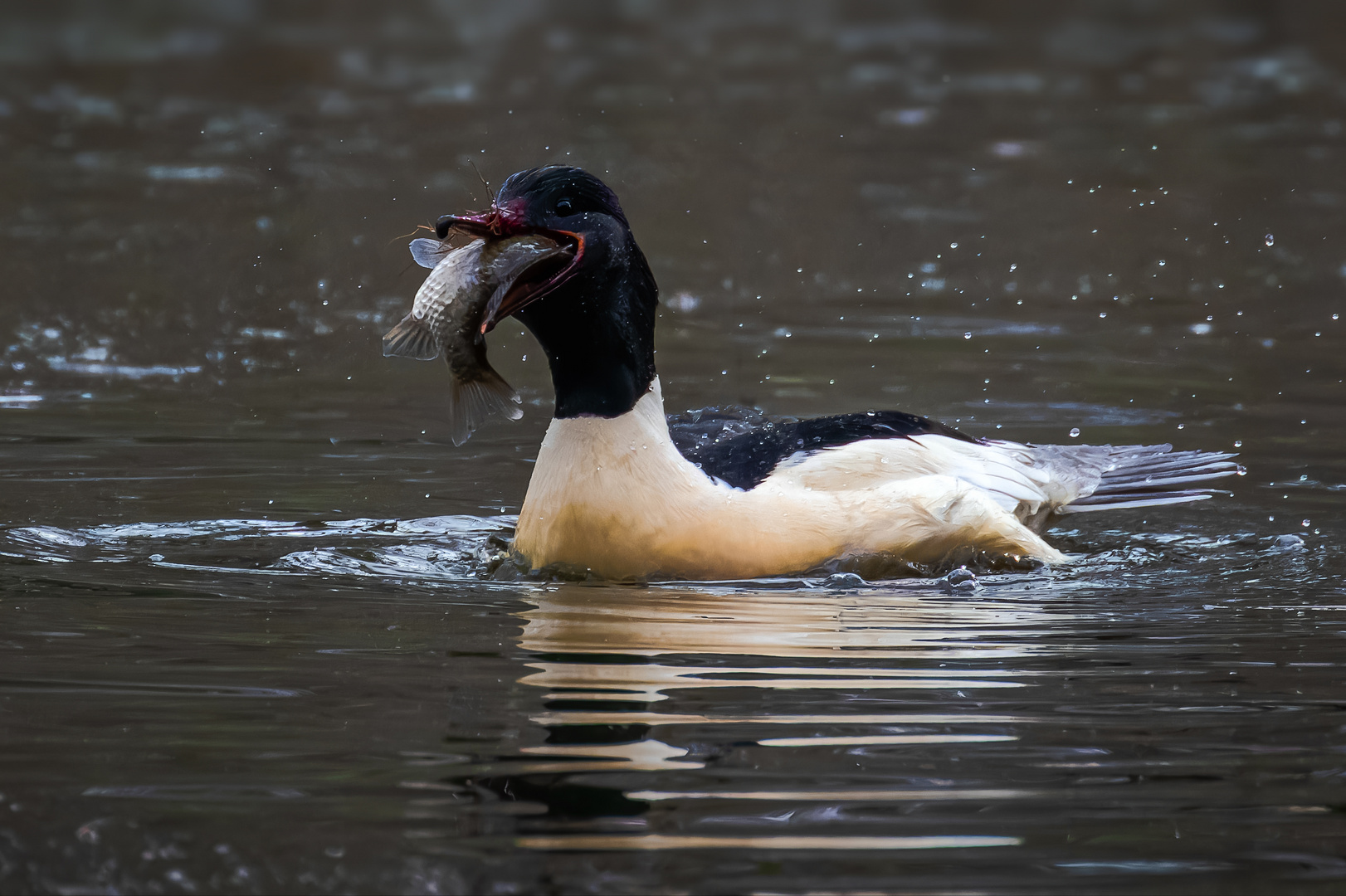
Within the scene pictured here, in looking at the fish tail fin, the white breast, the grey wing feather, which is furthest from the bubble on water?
the fish tail fin

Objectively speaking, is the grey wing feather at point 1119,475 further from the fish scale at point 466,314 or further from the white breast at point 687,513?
the fish scale at point 466,314

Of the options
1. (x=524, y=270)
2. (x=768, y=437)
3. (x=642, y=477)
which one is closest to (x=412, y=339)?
(x=524, y=270)

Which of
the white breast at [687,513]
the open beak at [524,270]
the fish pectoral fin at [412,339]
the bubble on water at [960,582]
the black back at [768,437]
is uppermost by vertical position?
the open beak at [524,270]

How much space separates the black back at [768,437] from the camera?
565 centimetres

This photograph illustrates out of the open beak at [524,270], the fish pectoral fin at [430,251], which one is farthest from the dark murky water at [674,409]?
the fish pectoral fin at [430,251]

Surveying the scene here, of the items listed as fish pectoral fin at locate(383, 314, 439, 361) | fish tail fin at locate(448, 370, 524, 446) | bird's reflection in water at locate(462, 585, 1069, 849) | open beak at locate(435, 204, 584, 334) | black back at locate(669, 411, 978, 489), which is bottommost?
bird's reflection in water at locate(462, 585, 1069, 849)

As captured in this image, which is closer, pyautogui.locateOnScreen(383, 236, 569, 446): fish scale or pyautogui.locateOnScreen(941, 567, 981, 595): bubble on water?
pyautogui.locateOnScreen(383, 236, 569, 446): fish scale

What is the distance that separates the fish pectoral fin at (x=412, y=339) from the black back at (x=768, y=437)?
928mm

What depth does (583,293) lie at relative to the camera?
5.28 meters

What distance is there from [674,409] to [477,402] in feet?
11.3

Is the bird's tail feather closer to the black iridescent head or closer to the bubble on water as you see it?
the bubble on water

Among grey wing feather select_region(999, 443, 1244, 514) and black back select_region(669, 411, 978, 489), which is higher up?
black back select_region(669, 411, 978, 489)

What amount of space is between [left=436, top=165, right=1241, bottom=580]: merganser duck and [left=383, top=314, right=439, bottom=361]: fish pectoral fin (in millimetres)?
278

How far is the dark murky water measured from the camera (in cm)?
330
